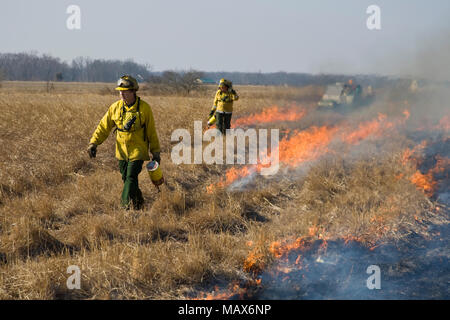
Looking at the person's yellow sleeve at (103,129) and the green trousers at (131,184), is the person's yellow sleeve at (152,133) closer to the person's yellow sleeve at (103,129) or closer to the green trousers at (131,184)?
the green trousers at (131,184)

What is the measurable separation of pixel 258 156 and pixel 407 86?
10041 millimetres

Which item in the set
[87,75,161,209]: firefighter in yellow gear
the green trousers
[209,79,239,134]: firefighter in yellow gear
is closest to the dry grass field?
the green trousers

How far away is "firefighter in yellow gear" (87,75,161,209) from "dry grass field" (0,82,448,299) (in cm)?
43

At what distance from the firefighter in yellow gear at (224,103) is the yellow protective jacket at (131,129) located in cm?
459

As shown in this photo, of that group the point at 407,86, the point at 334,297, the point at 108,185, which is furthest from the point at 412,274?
the point at 407,86

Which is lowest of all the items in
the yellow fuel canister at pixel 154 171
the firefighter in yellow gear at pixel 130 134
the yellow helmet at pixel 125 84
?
the yellow fuel canister at pixel 154 171

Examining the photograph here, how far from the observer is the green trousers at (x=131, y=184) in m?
4.89

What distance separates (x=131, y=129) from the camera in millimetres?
4816

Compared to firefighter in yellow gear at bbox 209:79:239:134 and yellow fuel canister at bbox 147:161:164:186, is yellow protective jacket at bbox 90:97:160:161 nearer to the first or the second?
yellow fuel canister at bbox 147:161:164:186

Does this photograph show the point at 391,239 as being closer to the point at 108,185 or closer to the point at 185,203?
the point at 185,203

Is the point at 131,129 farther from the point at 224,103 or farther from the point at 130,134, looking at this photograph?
the point at 224,103

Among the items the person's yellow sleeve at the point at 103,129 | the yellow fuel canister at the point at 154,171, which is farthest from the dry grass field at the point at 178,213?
the person's yellow sleeve at the point at 103,129

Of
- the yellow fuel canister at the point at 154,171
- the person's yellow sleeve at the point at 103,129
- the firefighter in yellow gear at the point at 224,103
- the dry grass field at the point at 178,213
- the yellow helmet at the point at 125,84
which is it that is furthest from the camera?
the firefighter in yellow gear at the point at 224,103
